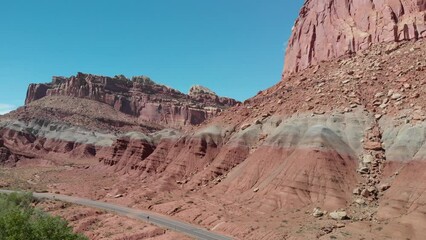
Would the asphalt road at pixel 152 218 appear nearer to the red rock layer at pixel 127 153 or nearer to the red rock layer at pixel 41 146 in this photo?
the red rock layer at pixel 127 153

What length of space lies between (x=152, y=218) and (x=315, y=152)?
21.9m

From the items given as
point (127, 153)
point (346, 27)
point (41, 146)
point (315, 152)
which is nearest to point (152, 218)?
point (315, 152)

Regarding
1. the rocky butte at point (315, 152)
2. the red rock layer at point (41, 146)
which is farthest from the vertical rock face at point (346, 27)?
the red rock layer at point (41, 146)

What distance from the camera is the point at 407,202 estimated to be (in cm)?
3872

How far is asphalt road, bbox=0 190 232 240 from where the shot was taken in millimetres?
41938

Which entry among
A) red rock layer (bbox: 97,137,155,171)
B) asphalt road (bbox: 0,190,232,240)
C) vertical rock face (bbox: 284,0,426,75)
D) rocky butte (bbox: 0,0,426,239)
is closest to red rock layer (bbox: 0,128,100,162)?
rocky butte (bbox: 0,0,426,239)

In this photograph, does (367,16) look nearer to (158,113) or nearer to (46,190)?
(46,190)

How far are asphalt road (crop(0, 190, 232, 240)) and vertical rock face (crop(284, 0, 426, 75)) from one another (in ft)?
145

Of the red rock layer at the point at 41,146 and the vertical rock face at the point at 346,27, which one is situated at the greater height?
the vertical rock face at the point at 346,27

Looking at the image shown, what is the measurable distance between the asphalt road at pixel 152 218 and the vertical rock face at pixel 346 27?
4432 centimetres

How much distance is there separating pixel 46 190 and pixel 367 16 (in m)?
66.2

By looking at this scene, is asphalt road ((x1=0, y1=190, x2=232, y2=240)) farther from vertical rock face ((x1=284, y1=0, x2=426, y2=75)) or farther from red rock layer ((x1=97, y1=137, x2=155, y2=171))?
vertical rock face ((x1=284, y1=0, x2=426, y2=75))

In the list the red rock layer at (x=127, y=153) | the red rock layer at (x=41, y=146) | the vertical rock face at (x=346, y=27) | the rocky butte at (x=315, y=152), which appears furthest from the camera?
the red rock layer at (x=41, y=146)

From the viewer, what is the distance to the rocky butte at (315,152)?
136 ft
